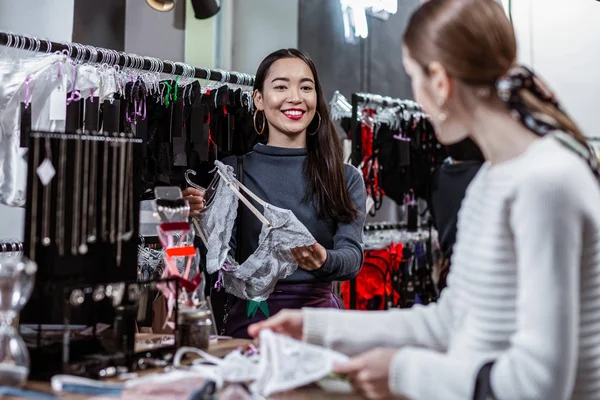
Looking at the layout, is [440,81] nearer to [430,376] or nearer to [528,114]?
[528,114]

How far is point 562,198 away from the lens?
91cm

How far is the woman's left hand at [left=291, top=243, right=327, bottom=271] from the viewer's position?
7.36ft

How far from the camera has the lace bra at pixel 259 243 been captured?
7.43ft

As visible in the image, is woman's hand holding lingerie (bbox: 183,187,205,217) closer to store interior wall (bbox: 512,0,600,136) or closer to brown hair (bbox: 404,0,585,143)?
brown hair (bbox: 404,0,585,143)

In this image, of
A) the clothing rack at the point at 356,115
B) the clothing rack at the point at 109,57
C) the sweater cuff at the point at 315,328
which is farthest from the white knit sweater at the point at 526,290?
the clothing rack at the point at 356,115

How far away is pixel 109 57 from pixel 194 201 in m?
0.76

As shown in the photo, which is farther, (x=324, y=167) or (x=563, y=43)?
(x=563, y=43)

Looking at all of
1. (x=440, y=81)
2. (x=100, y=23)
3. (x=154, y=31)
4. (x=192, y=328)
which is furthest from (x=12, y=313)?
(x=154, y=31)

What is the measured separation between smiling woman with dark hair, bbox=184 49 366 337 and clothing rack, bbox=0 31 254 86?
0.51 metres

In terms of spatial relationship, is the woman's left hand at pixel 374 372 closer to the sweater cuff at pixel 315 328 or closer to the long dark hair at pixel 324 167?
the sweater cuff at pixel 315 328

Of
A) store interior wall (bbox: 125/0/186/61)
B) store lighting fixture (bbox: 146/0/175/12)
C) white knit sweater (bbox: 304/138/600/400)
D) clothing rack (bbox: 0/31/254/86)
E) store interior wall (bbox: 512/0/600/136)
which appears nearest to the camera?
white knit sweater (bbox: 304/138/600/400)

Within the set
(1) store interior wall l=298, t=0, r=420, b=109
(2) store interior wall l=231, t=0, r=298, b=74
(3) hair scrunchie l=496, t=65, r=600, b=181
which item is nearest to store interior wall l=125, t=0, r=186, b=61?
(2) store interior wall l=231, t=0, r=298, b=74

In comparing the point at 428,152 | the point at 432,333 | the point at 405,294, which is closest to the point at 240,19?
the point at 428,152

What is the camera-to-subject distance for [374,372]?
40.9 inches
